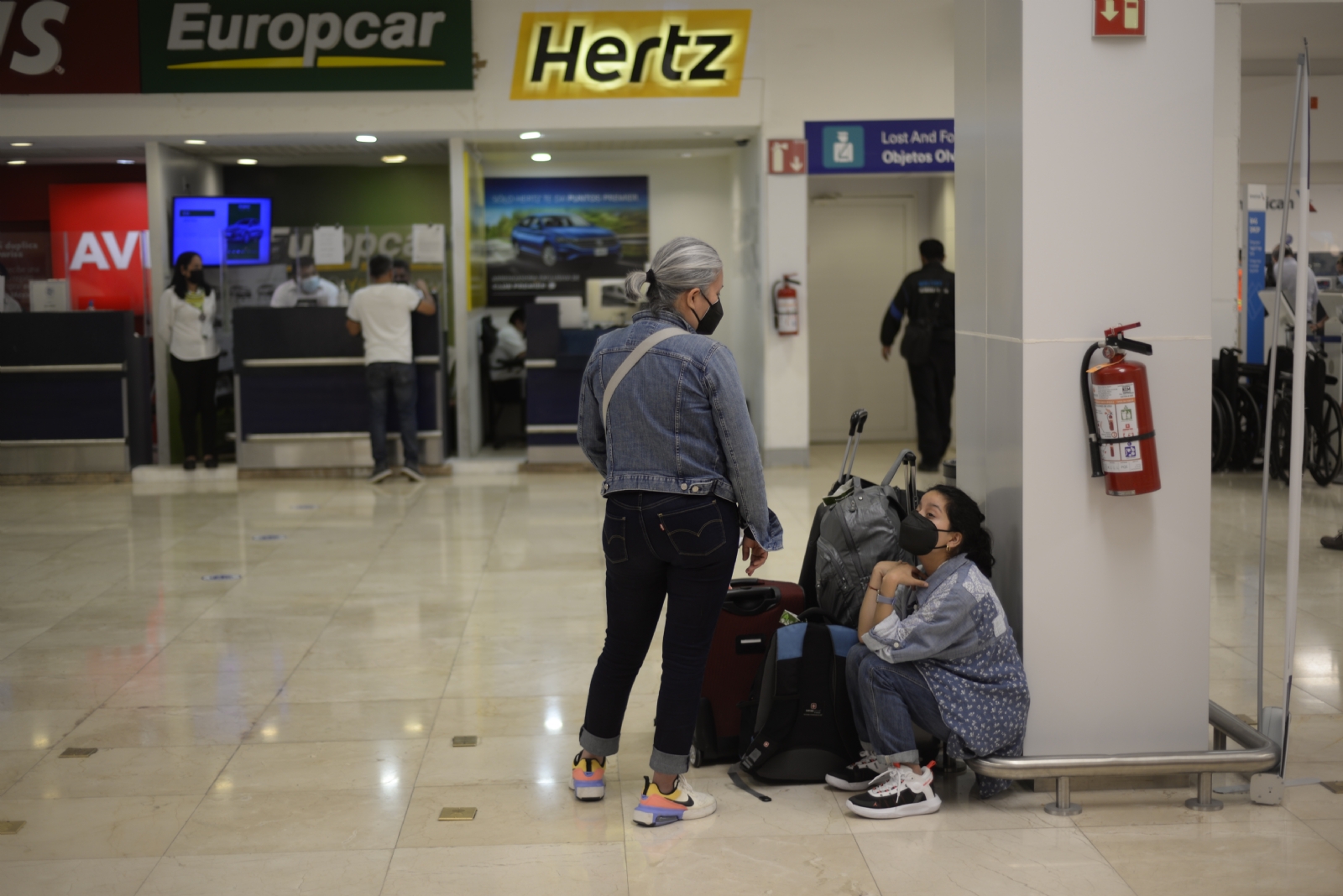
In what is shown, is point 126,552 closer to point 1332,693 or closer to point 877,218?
point 1332,693

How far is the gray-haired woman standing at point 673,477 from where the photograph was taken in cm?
290

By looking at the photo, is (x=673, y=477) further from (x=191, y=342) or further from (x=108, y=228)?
(x=108, y=228)

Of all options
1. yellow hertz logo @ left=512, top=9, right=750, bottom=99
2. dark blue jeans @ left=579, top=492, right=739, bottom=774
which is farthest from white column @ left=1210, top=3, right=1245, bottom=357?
dark blue jeans @ left=579, top=492, right=739, bottom=774

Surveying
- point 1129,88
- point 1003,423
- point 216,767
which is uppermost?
point 1129,88

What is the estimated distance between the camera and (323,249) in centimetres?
980

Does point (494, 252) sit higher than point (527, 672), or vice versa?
point (494, 252)

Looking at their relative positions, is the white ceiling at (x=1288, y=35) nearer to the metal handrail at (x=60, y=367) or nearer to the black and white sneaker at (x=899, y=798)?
the black and white sneaker at (x=899, y=798)

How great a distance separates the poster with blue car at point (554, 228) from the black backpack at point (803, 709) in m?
8.37

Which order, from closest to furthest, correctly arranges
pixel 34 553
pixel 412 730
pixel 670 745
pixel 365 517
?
1. pixel 670 745
2. pixel 412 730
3. pixel 34 553
4. pixel 365 517

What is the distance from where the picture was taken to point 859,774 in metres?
3.29

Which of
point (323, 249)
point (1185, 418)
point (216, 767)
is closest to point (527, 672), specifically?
point (216, 767)

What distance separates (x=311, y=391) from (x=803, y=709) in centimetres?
691

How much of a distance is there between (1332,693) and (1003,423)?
170 cm

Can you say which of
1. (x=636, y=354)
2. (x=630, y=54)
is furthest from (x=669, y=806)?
(x=630, y=54)
